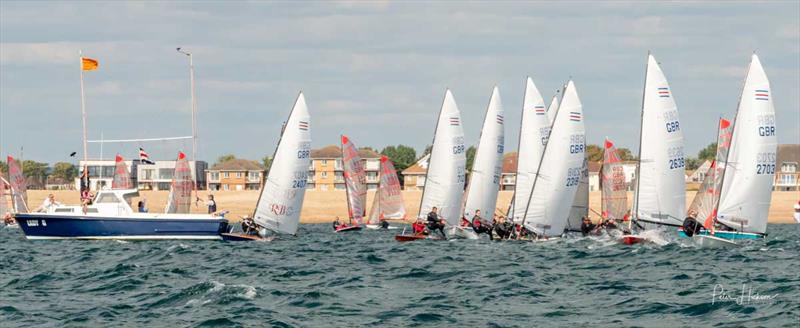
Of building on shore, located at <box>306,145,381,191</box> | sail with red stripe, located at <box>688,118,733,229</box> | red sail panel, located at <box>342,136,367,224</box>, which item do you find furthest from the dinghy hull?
building on shore, located at <box>306,145,381,191</box>

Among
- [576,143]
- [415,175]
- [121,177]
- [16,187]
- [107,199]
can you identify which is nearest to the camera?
[576,143]

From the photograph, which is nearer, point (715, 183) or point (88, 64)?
point (715, 183)

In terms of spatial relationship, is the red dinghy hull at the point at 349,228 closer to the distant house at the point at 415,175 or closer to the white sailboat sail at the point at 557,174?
the white sailboat sail at the point at 557,174

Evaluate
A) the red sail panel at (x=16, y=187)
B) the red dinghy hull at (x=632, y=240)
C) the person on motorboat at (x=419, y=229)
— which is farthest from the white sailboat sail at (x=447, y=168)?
the red sail panel at (x=16, y=187)

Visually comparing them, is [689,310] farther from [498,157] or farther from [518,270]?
[498,157]

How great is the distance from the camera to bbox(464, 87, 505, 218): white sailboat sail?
6856 centimetres

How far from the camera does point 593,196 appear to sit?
137500mm

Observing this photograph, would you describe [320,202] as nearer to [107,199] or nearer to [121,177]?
[121,177]

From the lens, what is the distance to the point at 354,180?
295ft

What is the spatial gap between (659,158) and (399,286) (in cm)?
2273

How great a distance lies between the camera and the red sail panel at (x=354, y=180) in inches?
3529

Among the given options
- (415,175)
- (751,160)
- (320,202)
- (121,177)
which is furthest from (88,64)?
(415,175)

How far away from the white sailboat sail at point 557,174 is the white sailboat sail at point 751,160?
22.9 feet

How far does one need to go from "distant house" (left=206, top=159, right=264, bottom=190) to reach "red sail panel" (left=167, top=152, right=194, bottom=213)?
12917cm
